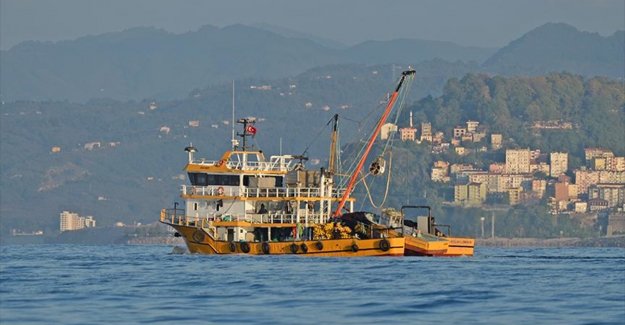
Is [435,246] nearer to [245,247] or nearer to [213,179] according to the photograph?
[245,247]

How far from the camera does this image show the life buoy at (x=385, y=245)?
118188mm

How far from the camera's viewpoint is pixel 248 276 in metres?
99.2

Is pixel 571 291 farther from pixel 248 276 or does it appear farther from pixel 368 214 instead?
pixel 368 214

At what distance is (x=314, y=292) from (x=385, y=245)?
99.7ft

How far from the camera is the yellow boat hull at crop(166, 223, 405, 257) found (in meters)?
118

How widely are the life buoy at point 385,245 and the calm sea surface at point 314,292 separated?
1689 mm

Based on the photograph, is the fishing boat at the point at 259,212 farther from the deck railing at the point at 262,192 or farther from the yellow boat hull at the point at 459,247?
the yellow boat hull at the point at 459,247

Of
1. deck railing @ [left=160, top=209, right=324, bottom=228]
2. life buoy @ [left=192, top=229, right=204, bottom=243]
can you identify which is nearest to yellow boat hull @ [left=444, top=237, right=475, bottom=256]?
deck railing @ [left=160, top=209, right=324, bottom=228]

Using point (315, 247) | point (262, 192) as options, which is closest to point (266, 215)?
point (262, 192)

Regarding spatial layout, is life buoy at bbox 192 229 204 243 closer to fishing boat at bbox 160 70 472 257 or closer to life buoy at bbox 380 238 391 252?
fishing boat at bbox 160 70 472 257

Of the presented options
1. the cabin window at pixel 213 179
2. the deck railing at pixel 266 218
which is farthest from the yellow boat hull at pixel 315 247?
the cabin window at pixel 213 179

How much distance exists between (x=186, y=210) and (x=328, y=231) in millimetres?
11813

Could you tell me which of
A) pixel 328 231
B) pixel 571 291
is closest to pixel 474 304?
pixel 571 291

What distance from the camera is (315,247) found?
119375 millimetres
